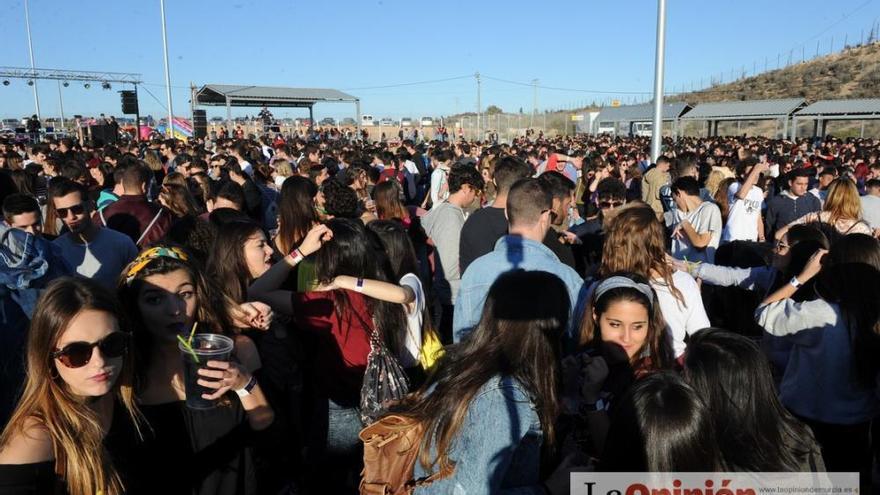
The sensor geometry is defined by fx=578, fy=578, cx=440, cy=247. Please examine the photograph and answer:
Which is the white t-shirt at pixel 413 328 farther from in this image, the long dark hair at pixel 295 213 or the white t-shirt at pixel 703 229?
the white t-shirt at pixel 703 229

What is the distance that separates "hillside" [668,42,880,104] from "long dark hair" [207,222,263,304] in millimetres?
55861

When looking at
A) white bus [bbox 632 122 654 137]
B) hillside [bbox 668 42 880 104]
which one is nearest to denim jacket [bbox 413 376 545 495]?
white bus [bbox 632 122 654 137]

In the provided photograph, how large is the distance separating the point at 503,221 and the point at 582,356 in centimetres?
219

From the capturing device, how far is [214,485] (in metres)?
2.14

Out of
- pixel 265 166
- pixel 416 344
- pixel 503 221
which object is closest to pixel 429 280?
pixel 503 221

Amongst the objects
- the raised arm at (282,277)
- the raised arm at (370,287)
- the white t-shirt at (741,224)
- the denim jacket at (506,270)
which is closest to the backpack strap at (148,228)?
the raised arm at (282,277)

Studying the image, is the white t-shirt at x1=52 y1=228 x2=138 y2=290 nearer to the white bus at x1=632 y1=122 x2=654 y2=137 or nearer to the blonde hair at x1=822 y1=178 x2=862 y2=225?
the blonde hair at x1=822 y1=178 x2=862 y2=225

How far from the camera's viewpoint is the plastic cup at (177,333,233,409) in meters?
1.96

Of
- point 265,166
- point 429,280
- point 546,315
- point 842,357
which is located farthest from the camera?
point 265,166

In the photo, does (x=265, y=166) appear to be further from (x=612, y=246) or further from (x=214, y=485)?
(x=214, y=485)

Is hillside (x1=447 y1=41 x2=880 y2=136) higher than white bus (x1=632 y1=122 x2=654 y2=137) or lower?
higher

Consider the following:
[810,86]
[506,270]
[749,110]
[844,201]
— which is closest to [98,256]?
[506,270]

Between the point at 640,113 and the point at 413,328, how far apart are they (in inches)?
1427

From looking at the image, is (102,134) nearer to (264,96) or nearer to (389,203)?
Result: (264,96)
